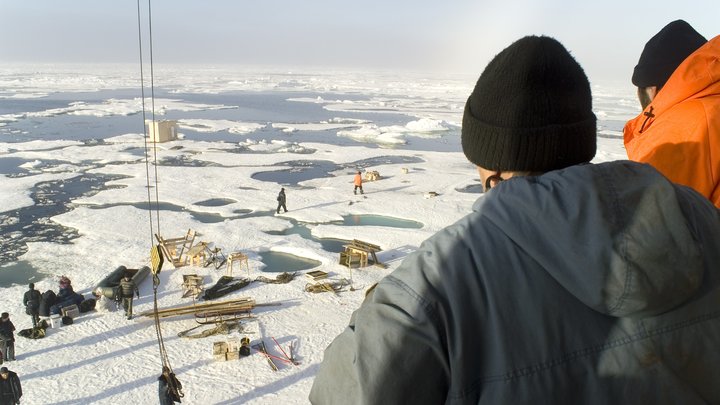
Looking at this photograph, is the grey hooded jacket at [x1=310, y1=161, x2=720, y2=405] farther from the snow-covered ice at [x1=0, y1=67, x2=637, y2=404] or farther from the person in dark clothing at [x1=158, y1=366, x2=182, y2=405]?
the snow-covered ice at [x1=0, y1=67, x2=637, y2=404]

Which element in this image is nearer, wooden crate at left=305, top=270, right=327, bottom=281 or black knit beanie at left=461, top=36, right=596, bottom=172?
black knit beanie at left=461, top=36, right=596, bottom=172

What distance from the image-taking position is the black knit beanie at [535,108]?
107cm

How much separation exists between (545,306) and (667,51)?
175 centimetres

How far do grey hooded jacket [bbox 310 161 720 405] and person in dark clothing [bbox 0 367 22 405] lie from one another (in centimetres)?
631

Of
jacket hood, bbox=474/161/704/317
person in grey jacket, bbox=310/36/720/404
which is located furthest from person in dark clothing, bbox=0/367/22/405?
jacket hood, bbox=474/161/704/317

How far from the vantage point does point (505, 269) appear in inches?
33.0

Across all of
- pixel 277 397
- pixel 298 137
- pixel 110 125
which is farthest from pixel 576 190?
pixel 110 125

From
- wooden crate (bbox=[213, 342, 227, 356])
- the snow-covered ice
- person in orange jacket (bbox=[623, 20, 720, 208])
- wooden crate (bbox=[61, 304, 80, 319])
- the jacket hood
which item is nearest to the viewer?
the jacket hood

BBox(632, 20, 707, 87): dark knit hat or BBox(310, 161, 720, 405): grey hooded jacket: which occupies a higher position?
BBox(632, 20, 707, 87): dark knit hat

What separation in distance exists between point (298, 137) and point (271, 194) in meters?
13.2

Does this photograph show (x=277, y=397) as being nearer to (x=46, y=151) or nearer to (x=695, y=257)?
(x=695, y=257)

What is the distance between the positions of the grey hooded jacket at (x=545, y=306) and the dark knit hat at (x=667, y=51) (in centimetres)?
147

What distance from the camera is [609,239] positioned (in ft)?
2.68

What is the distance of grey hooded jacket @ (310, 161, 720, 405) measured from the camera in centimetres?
81
